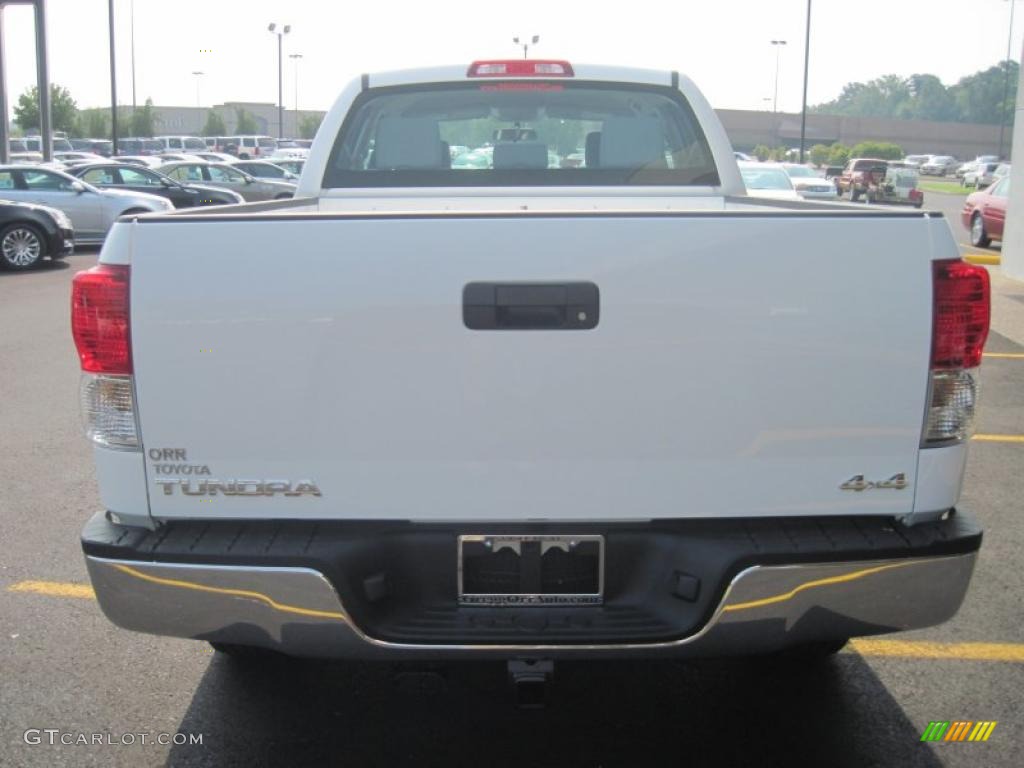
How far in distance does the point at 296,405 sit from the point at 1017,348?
10.3m

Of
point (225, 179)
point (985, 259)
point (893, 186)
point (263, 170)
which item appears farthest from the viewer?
point (893, 186)

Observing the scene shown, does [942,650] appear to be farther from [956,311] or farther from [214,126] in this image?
[214,126]

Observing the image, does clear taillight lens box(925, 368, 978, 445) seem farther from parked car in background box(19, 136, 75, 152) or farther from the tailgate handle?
parked car in background box(19, 136, 75, 152)

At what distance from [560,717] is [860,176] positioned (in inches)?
1484

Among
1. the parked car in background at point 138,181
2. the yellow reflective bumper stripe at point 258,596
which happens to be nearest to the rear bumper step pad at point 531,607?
the yellow reflective bumper stripe at point 258,596

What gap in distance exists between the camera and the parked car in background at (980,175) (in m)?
58.3

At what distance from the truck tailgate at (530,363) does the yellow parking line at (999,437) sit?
528 cm

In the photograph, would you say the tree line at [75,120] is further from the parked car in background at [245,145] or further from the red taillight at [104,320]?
the red taillight at [104,320]

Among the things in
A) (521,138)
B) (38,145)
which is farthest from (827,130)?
(521,138)

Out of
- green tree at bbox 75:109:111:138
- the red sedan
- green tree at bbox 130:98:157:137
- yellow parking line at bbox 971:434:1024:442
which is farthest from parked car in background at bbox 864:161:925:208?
green tree at bbox 75:109:111:138

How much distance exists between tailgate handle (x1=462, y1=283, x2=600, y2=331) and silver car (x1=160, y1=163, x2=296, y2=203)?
24.1 meters

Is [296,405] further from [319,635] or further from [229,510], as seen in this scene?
[319,635]

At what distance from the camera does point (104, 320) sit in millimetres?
2738

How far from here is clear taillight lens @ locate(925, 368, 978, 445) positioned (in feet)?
9.08
